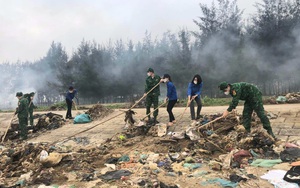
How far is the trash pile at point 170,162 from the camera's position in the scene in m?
4.44

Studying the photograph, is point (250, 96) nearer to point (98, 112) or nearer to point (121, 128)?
point (121, 128)

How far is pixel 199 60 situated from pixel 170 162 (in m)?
14.8

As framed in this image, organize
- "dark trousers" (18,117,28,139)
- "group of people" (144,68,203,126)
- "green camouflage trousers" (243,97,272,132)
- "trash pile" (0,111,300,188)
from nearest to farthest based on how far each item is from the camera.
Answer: "trash pile" (0,111,300,188) < "green camouflage trousers" (243,97,272,132) < "group of people" (144,68,203,126) < "dark trousers" (18,117,28,139)

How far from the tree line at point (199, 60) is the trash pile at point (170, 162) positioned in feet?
36.9

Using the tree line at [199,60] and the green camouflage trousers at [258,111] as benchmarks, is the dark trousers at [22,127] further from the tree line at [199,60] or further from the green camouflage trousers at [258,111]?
the tree line at [199,60]

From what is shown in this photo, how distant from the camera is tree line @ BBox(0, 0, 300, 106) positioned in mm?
17344

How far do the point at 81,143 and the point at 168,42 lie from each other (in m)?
16.5

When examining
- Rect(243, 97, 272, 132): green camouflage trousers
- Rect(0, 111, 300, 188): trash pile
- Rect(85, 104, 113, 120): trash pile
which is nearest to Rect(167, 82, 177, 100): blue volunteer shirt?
Rect(0, 111, 300, 188): trash pile

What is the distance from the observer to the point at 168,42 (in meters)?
23.3

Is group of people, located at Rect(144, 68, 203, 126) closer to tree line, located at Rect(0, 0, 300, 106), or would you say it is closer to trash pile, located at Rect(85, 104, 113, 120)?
trash pile, located at Rect(85, 104, 113, 120)

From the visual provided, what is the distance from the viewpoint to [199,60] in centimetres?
1952

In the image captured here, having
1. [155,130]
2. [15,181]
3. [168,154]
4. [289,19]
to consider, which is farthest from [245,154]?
[289,19]

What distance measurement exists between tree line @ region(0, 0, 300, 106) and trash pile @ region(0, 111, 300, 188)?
1124 centimetres

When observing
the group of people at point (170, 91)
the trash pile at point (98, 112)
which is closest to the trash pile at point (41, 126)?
the trash pile at point (98, 112)
